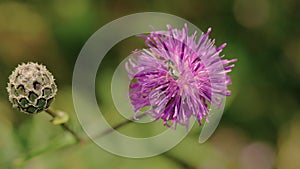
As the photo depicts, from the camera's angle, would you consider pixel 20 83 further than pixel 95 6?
No

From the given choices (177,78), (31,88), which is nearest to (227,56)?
(177,78)

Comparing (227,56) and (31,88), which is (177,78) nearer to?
(31,88)

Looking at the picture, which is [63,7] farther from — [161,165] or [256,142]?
[256,142]

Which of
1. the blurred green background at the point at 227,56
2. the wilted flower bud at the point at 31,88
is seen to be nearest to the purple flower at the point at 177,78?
the wilted flower bud at the point at 31,88

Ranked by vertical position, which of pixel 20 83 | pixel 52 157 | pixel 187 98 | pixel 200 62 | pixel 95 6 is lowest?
pixel 52 157

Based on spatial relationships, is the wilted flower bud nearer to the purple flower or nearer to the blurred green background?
the purple flower

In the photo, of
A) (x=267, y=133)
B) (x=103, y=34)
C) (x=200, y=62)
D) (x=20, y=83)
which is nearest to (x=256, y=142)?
(x=267, y=133)

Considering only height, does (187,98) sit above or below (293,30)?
below
